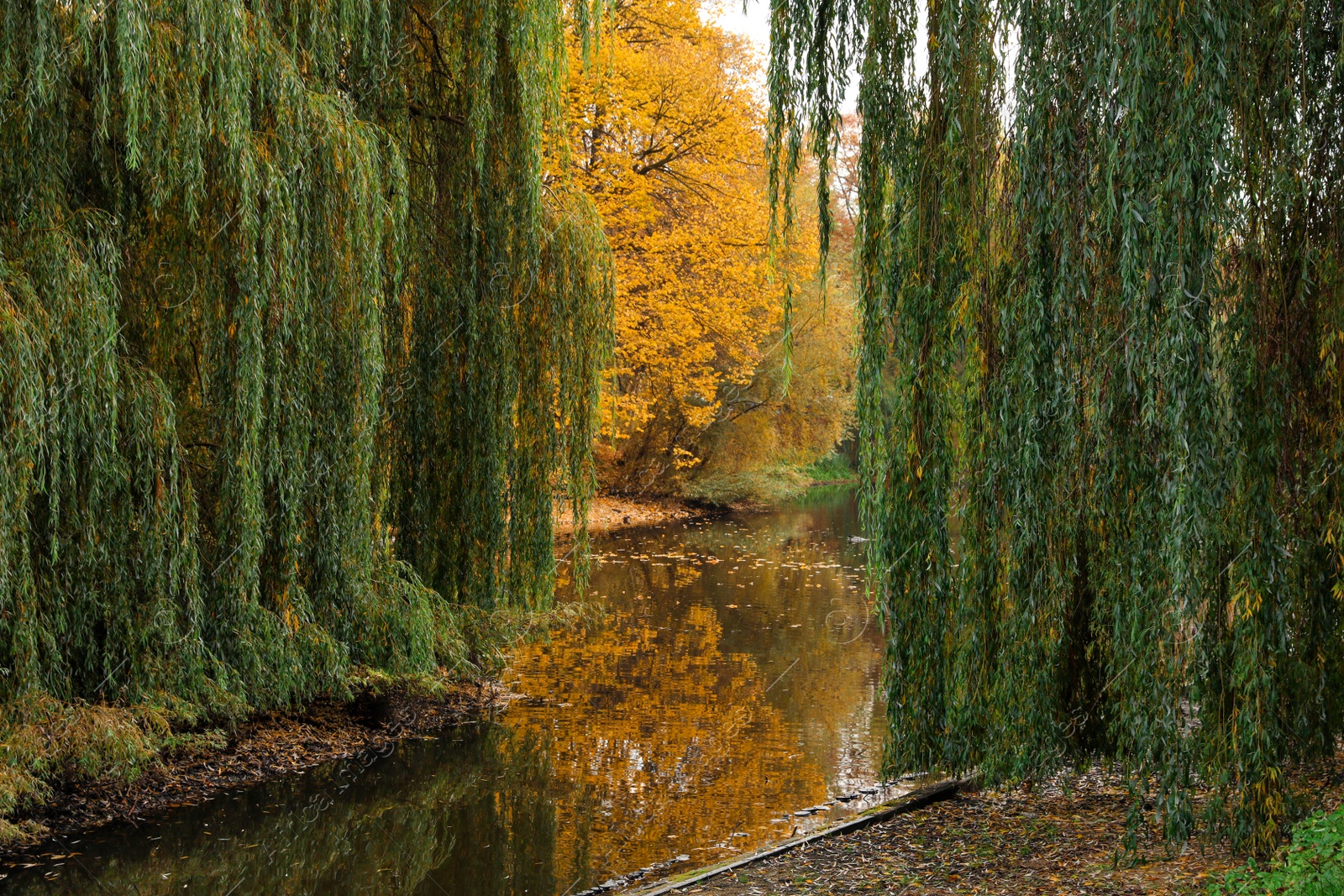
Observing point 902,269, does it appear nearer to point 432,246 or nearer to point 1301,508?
point 1301,508

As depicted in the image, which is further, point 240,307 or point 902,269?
point 240,307

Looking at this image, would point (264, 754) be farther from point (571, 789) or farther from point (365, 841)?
point (571, 789)

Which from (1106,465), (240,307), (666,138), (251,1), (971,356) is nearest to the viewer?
(1106,465)

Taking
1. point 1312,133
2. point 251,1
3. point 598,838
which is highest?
point 251,1

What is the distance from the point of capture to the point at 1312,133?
4496 mm

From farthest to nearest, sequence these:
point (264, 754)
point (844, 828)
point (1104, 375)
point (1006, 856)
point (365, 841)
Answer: point (264, 754) → point (365, 841) → point (844, 828) → point (1006, 856) → point (1104, 375)

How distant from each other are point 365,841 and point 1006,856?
11.8ft

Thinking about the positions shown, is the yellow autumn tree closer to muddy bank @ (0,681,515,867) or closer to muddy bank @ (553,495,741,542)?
muddy bank @ (553,495,741,542)

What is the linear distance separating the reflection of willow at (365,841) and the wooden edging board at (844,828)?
2.54ft

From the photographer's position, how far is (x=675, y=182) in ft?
65.8

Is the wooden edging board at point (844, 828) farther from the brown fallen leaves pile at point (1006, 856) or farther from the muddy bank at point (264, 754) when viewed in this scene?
the muddy bank at point (264, 754)

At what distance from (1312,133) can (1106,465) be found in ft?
5.06

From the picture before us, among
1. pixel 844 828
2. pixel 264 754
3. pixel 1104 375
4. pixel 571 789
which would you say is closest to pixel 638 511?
pixel 264 754

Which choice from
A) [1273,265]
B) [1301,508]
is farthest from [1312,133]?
[1301,508]
